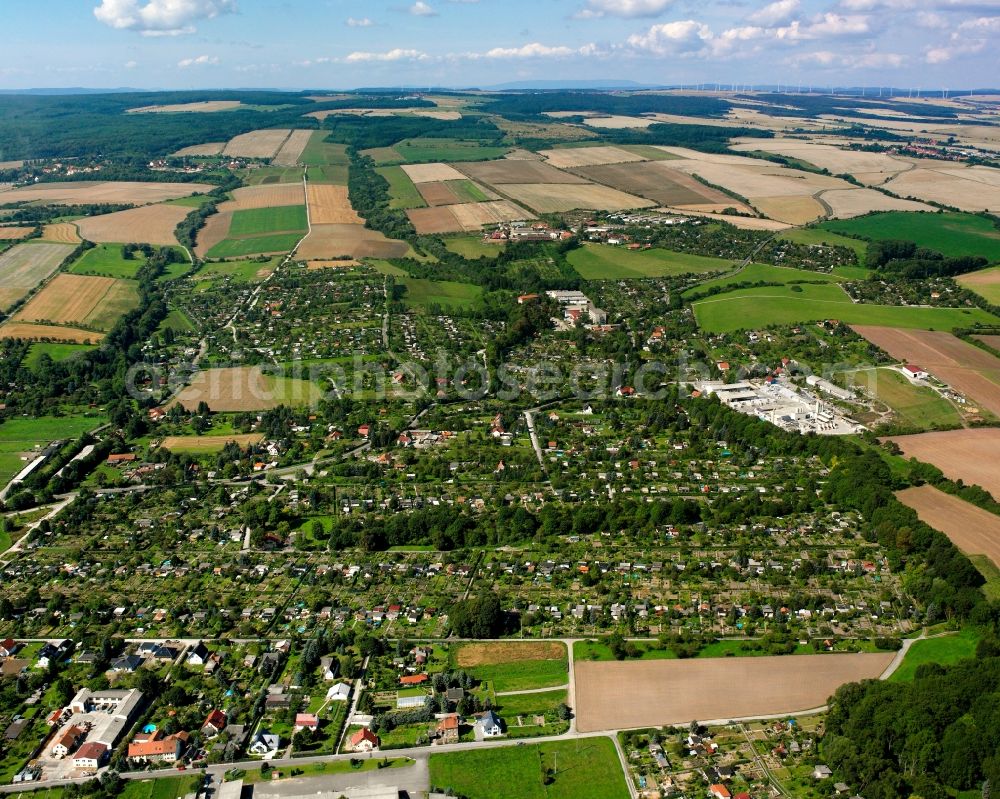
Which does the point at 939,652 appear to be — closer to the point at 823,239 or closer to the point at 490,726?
the point at 490,726

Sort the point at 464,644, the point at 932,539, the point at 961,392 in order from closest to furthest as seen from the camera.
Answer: the point at 464,644 < the point at 932,539 < the point at 961,392

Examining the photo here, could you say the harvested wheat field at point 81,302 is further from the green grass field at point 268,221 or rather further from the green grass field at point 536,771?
the green grass field at point 536,771

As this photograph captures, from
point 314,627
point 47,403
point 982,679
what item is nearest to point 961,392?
point 982,679

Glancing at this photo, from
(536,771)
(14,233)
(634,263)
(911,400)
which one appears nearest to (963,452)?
(911,400)

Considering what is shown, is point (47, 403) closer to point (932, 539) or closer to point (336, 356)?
point (336, 356)

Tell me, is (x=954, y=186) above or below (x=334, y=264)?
above

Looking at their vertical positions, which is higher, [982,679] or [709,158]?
[709,158]
